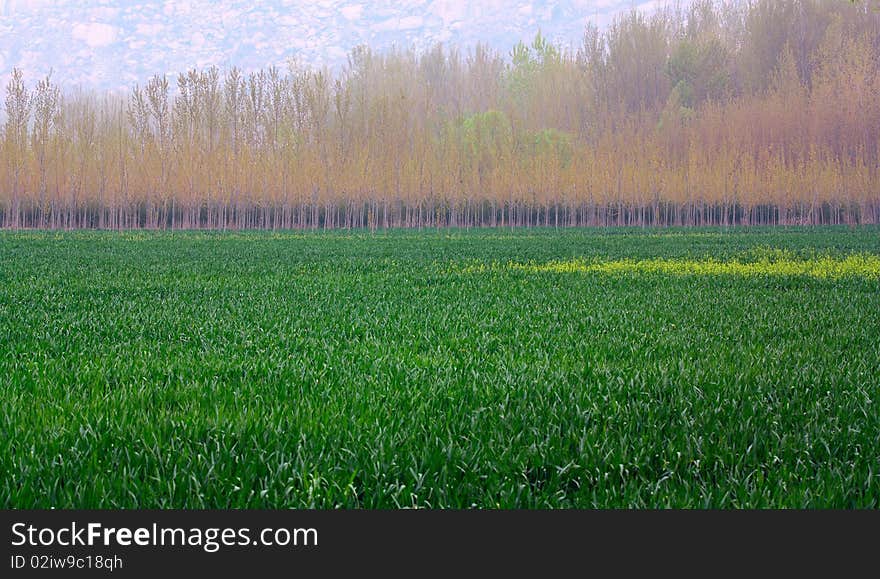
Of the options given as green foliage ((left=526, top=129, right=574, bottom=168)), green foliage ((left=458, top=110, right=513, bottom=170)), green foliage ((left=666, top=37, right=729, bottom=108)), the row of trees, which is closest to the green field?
the row of trees

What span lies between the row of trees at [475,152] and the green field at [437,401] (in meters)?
45.6

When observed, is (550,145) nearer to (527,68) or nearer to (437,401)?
(527,68)

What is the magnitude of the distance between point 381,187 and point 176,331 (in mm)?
49147

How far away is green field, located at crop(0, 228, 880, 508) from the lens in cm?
312

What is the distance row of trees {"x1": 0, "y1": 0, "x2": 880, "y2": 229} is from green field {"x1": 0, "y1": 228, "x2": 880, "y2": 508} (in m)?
45.6

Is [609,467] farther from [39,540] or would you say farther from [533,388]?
[39,540]

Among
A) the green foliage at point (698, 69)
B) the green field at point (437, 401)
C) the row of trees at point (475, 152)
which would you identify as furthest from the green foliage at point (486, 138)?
the green field at point (437, 401)

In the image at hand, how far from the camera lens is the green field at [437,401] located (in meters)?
3.12

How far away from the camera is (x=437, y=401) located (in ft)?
14.9

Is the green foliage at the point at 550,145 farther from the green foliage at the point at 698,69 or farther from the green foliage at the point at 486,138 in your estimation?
the green foliage at the point at 698,69

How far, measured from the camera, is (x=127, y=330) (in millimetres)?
7332

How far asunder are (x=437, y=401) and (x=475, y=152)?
5782 centimetres

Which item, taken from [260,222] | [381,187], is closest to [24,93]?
[260,222]

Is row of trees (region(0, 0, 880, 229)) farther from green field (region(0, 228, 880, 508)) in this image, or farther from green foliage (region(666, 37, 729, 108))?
green field (region(0, 228, 880, 508))
